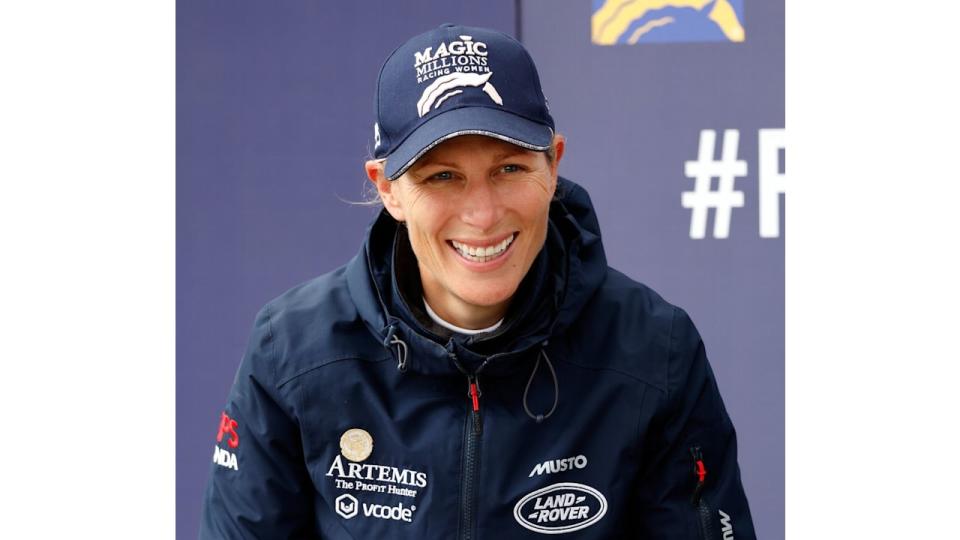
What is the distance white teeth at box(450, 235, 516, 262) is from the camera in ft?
4.80

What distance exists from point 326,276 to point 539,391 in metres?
0.36

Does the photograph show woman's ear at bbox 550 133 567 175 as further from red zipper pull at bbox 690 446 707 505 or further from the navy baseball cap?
red zipper pull at bbox 690 446 707 505

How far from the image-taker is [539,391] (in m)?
1.59

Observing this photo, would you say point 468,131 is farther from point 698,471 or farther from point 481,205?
point 698,471

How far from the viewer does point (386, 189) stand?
1.56 meters

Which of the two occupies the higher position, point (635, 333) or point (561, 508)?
point (635, 333)

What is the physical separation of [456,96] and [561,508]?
57 centimetres

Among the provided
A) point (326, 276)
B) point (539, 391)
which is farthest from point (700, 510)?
point (326, 276)

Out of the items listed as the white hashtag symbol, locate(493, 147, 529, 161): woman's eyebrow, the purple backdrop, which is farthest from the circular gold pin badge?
the white hashtag symbol

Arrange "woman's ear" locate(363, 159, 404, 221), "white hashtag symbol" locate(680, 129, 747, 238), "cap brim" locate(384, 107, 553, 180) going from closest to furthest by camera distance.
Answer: "cap brim" locate(384, 107, 553, 180), "woman's ear" locate(363, 159, 404, 221), "white hashtag symbol" locate(680, 129, 747, 238)

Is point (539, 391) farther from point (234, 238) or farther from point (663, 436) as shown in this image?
point (234, 238)

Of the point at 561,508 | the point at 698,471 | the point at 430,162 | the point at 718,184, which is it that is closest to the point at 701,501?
the point at 698,471

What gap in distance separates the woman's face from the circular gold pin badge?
0.83ft

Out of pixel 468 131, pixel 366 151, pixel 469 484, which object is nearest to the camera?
pixel 468 131
